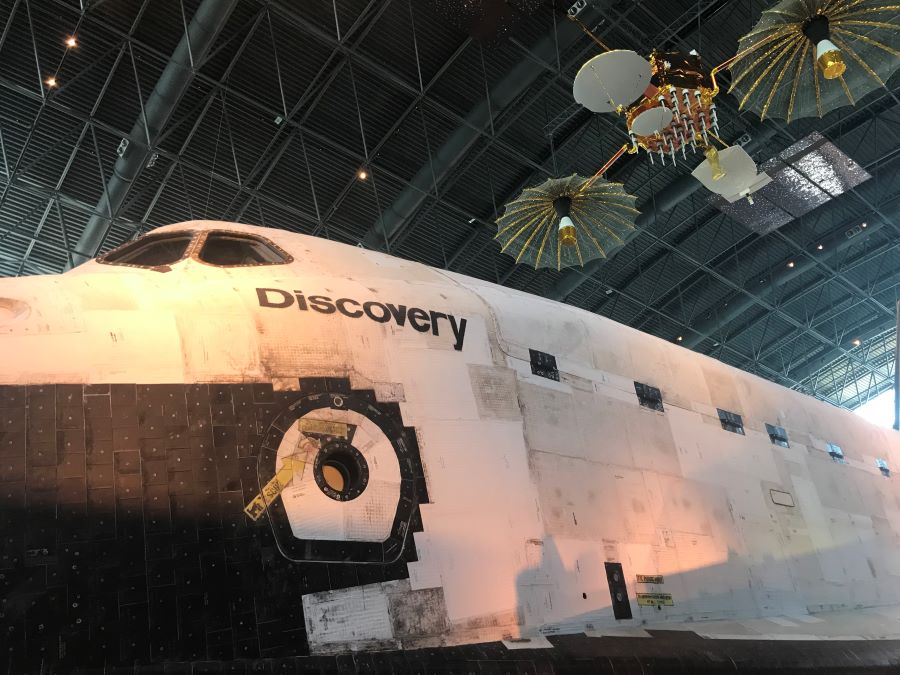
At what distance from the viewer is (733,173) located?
14.3 metres

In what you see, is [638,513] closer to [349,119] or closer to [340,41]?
[340,41]

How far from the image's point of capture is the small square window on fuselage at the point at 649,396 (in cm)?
668

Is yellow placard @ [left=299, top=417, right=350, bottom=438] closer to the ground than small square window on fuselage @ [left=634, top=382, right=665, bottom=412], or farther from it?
closer to the ground

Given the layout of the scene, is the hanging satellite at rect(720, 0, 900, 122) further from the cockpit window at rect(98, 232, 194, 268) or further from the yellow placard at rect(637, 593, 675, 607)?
the cockpit window at rect(98, 232, 194, 268)

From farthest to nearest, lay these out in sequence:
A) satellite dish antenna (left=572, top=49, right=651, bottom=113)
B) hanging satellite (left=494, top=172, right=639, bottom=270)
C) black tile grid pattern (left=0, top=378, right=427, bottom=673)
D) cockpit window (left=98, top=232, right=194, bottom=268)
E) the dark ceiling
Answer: the dark ceiling
hanging satellite (left=494, top=172, right=639, bottom=270)
satellite dish antenna (left=572, top=49, right=651, bottom=113)
cockpit window (left=98, top=232, right=194, bottom=268)
black tile grid pattern (left=0, top=378, right=427, bottom=673)

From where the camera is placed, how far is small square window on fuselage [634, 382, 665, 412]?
6680 millimetres

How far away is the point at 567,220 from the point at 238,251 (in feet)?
28.4

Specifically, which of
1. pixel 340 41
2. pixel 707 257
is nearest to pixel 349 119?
pixel 340 41

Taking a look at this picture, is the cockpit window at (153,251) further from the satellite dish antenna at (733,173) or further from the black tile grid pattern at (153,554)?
the satellite dish antenna at (733,173)

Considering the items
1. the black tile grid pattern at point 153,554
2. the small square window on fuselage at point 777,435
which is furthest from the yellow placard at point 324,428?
the small square window on fuselage at point 777,435

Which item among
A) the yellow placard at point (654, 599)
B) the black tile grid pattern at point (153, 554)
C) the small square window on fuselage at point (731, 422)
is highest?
the small square window on fuselage at point (731, 422)

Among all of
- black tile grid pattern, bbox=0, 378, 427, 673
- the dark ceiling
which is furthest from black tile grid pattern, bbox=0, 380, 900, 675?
the dark ceiling

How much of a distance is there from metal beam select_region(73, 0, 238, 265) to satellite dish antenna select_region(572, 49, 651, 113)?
256 inches

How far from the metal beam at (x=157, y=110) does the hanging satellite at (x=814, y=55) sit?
8551 mm
